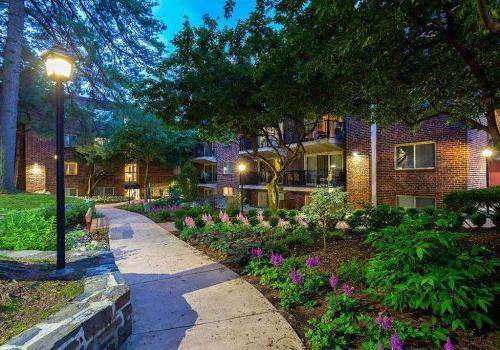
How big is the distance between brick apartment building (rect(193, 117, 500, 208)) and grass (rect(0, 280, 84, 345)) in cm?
749

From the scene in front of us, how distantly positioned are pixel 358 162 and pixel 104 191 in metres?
23.7

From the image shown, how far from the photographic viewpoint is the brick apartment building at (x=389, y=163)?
451 inches

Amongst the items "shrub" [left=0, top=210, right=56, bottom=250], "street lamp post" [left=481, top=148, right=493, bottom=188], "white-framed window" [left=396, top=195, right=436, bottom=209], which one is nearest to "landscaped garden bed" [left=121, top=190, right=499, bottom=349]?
"shrub" [left=0, top=210, right=56, bottom=250]

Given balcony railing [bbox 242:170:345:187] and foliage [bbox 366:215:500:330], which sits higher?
balcony railing [bbox 242:170:345:187]

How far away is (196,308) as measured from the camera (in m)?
4.01

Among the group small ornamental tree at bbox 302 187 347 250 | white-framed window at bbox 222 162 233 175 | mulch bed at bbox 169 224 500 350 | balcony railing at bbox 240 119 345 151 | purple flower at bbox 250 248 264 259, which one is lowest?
mulch bed at bbox 169 224 500 350

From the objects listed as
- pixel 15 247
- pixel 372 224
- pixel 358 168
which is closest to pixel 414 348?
pixel 372 224

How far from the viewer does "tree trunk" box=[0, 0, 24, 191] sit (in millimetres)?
10766

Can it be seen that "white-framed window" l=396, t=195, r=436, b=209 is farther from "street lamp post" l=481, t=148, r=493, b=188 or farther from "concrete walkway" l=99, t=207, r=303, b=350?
"concrete walkway" l=99, t=207, r=303, b=350

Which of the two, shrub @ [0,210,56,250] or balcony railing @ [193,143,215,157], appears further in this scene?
balcony railing @ [193,143,215,157]

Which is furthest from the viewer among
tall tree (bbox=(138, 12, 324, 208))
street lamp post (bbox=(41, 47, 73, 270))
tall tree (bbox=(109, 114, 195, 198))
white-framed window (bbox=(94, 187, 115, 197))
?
white-framed window (bbox=(94, 187, 115, 197))

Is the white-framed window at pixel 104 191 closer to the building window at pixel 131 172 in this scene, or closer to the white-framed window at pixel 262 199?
the building window at pixel 131 172

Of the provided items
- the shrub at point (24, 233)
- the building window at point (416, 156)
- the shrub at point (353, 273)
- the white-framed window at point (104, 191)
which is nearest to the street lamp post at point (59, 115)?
the shrub at point (24, 233)

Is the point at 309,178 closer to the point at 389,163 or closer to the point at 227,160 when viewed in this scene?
the point at 389,163
